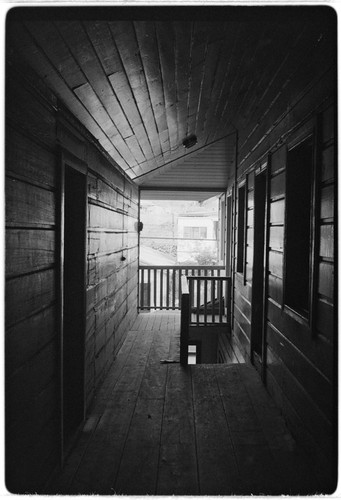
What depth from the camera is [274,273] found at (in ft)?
11.2

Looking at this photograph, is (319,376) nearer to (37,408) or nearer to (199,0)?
(37,408)

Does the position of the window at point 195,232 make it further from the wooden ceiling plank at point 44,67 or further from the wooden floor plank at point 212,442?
the wooden ceiling plank at point 44,67

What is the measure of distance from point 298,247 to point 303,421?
48.4 inches

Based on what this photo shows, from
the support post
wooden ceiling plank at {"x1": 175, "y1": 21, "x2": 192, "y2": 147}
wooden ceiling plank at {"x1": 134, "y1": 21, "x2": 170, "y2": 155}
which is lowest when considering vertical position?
the support post

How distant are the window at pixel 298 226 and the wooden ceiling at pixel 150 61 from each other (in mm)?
809

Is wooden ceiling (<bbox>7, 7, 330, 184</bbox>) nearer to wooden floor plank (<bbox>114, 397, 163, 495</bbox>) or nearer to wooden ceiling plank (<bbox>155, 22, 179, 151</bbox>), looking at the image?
wooden ceiling plank (<bbox>155, 22, 179, 151</bbox>)

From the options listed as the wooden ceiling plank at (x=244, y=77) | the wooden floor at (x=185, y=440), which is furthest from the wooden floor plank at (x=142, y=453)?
the wooden ceiling plank at (x=244, y=77)

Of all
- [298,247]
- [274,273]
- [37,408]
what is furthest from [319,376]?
[37,408]

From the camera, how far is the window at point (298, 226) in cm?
294

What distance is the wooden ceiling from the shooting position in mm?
1403

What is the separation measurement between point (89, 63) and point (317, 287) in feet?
5.72

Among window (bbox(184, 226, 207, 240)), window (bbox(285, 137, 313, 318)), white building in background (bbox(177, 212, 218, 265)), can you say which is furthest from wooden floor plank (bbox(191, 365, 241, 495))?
window (bbox(184, 226, 207, 240))

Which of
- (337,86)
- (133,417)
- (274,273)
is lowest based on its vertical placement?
(133,417)

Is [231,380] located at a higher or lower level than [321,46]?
lower
